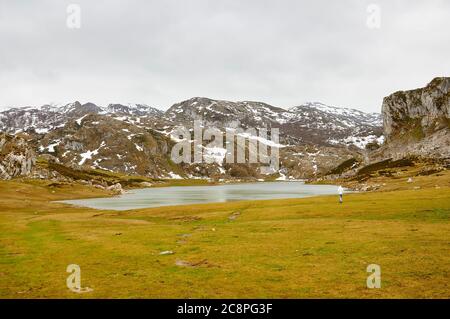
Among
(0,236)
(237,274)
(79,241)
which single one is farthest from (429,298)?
(0,236)

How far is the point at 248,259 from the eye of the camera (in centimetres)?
2895

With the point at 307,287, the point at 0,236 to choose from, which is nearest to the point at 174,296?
the point at 307,287

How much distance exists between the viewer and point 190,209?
81750 mm

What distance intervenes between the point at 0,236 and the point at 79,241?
14359 mm

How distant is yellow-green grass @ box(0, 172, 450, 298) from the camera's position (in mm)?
21094

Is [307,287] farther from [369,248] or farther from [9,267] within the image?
[9,267]

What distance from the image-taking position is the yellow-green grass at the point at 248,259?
21094 millimetres

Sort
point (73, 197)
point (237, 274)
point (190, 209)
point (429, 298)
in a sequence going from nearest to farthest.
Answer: point (429, 298)
point (237, 274)
point (190, 209)
point (73, 197)

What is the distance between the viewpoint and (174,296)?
20.3m

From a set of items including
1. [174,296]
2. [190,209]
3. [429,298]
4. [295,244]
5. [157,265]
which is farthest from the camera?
[190,209]

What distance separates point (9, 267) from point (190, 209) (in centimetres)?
5354

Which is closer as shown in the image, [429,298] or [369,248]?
[429,298]

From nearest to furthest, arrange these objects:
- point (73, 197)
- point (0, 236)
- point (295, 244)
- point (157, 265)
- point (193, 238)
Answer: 1. point (157, 265)
2. point (295, 244)
3. point (193, 238)
4. point (0, 236)
5. point (73, 197)

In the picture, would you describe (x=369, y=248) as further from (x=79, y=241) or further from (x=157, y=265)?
(x=79, y=241)
